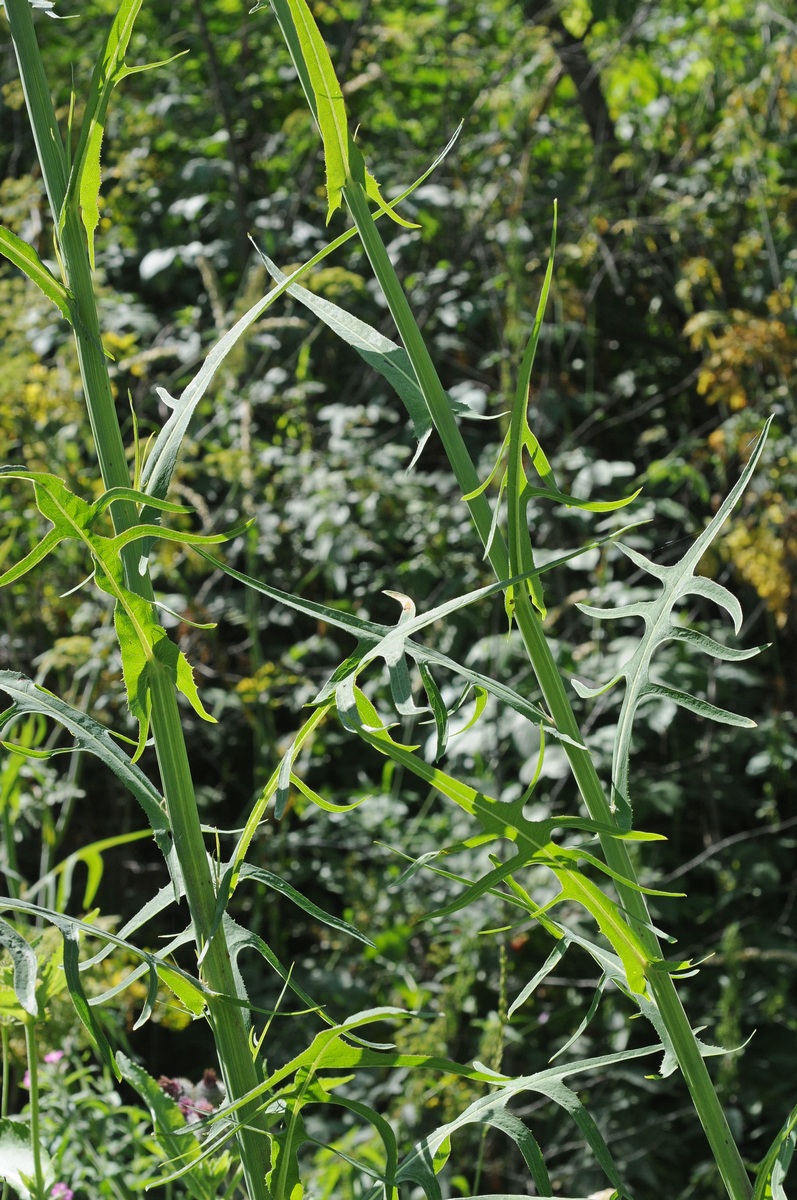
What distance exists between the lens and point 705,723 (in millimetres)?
2006

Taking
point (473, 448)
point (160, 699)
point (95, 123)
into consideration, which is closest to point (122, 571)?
point (160, 699)

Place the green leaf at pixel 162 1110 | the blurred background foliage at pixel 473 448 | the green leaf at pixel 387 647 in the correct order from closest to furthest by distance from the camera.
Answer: the green leaf at pixel 387 647, the green leaf at pixel 162 1110, the blurred background foliage at pixel 473 448

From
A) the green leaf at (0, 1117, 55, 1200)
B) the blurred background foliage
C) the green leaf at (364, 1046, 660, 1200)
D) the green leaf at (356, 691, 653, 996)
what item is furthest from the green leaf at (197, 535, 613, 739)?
the blurred background foliage

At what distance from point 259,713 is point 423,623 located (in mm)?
1684

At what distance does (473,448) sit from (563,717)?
191 cm

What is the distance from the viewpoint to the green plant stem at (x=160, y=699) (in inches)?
14.3

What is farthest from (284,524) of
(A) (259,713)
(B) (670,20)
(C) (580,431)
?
(B) (670,20)

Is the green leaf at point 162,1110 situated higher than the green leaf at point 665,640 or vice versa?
the green leaf at point 665,640

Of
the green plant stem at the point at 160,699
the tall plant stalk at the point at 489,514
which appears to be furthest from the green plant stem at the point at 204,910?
the tall plant stalk at the point at 489,514

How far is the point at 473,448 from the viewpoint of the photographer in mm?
2256

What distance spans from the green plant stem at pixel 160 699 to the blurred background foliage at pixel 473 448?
3.25ft

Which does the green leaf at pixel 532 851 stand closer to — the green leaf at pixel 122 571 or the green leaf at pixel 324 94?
the green leaf at pixel 122 571

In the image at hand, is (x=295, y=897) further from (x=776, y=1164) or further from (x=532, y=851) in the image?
(x=776, y=1164)

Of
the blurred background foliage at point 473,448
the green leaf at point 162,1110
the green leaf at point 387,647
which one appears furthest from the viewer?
the blurred background foliage at point 473,448
